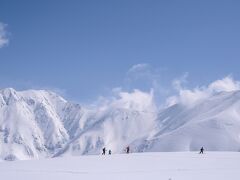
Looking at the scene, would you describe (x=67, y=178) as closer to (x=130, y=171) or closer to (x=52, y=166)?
(x=130, y=171)

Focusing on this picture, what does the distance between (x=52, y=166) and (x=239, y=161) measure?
22.3m

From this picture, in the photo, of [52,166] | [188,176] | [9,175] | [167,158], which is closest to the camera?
[188,176]

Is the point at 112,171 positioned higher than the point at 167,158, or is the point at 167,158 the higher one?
the point at 167,158

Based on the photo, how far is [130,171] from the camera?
50.8m

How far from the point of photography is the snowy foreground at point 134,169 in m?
46.7

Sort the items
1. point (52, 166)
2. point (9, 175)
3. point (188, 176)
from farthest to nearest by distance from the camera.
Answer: point (52, 166) → point (9, 175) → point (188, 176)

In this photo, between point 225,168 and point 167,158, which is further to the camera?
point 167,158

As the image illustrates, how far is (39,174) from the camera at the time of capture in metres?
49.6

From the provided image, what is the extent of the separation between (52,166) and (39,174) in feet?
25.2

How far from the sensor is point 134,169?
52438 mm

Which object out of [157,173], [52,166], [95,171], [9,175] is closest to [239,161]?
[157,173]

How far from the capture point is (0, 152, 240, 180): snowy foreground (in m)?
46.7

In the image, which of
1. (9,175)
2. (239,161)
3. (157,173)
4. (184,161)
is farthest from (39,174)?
(239,161)

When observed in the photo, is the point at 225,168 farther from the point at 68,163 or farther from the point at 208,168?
the point at 68,163
